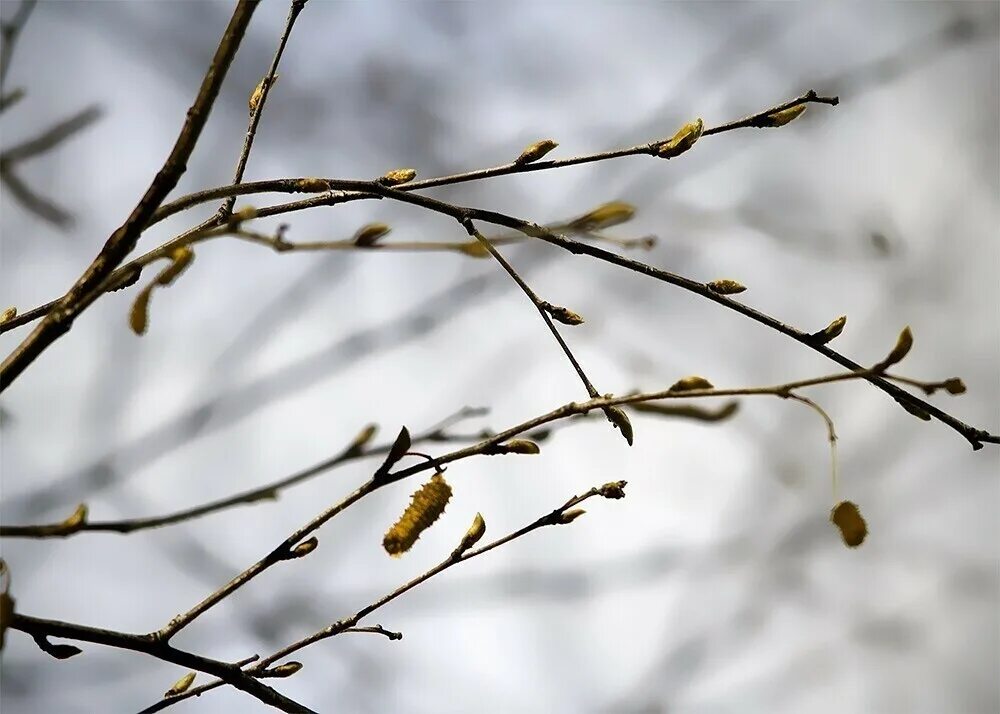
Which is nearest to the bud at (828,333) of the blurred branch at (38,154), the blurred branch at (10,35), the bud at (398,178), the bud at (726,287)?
the bud at (726,287)

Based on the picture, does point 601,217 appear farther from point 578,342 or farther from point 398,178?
point 578,342

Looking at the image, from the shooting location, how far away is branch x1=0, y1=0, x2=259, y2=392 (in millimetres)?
162

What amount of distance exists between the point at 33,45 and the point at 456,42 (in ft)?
0.85

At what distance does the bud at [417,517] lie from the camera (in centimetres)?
21

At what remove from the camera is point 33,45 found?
1.52ft

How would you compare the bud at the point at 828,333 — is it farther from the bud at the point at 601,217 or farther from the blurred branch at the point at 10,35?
the blurred branch at the point at 10,35

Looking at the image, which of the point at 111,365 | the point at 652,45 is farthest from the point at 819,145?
the point at 111,365

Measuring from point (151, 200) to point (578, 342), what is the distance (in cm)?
39

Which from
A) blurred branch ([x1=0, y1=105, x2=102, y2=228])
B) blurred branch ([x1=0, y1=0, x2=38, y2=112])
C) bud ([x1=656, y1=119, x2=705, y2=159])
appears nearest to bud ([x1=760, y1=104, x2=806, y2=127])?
bud ([x1=656, y1=119, x2=705, y2=159])

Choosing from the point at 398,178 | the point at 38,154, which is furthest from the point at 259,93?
the point at 38,154

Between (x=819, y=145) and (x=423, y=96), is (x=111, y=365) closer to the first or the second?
(x=423, y=96)

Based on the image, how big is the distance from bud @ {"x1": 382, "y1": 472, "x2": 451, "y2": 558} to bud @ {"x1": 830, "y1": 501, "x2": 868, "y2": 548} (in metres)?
0.11

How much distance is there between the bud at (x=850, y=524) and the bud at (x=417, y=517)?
0.11 metres

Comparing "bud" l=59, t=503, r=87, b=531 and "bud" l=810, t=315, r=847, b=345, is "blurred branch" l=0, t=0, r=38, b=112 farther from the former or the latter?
"bud" l=810, t=315, r=847, b=345
